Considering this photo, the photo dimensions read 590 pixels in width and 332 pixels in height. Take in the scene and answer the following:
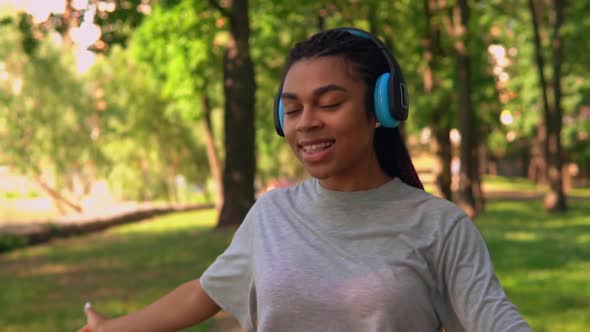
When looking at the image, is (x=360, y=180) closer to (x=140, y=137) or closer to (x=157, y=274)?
(x=157, y=274)

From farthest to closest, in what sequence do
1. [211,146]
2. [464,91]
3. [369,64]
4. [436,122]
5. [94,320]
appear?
[211,146]
[436,122]
[464,91]
[94,320]
[369,64]

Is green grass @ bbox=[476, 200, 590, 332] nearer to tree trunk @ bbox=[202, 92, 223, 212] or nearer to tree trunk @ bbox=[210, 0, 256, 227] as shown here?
tree trunk @ bbox=[210, 0, 256, 227]

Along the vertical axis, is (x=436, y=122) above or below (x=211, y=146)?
above

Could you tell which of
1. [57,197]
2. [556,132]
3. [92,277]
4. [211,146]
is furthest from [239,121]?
[57,197]

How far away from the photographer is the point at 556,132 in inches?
1065

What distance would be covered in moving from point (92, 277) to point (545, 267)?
21.3ft

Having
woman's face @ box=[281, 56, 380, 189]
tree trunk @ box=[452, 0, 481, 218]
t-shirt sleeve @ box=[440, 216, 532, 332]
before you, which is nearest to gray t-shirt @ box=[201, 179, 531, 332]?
t-shirt sleeve @ box=[440, 216, 532, 332]

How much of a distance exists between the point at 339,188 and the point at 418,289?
0.37 m

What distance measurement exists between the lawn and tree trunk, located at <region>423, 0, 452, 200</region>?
435cm

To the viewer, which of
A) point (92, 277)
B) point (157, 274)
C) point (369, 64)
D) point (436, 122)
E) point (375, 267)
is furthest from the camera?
point (436, 122)

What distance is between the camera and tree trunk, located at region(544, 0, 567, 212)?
26.7 metres

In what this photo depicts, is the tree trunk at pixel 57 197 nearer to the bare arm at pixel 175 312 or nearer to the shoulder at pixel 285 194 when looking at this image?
the bare arm at pixel 175 312

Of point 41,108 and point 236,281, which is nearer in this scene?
point 236,281

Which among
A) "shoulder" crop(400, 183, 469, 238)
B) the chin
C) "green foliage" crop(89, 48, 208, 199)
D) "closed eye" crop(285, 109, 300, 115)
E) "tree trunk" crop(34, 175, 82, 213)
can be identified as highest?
"closed eye" crop(285, 109, 300, 115)
